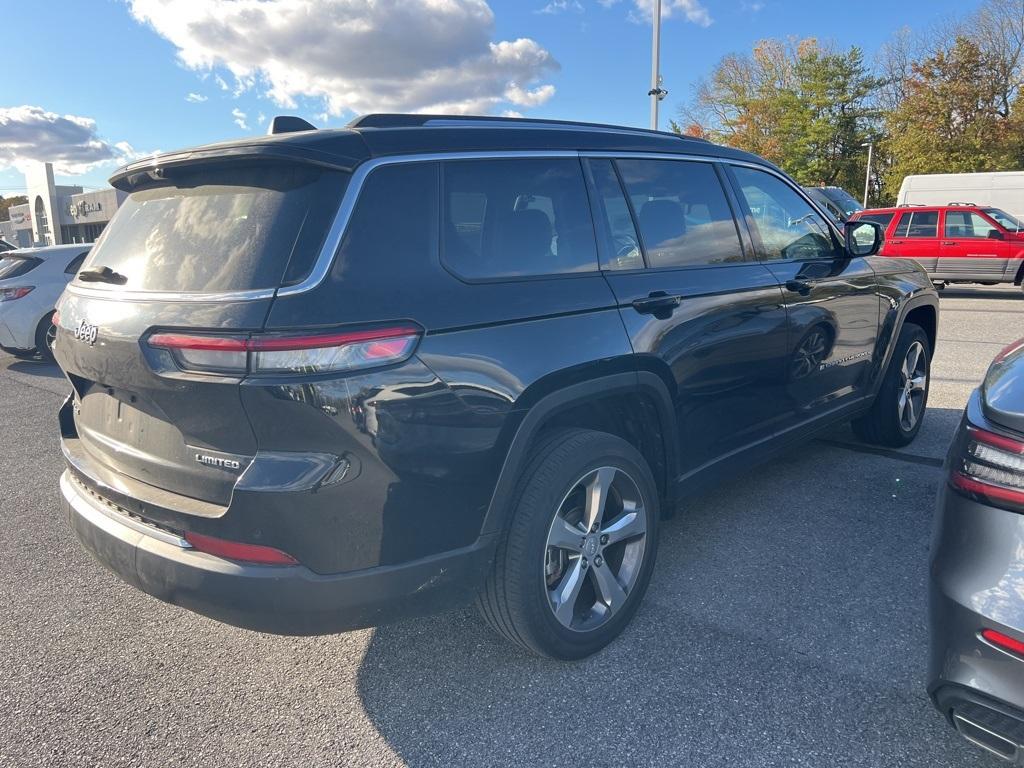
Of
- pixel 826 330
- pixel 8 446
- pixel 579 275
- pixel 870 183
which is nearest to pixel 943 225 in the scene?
pixel 826 330

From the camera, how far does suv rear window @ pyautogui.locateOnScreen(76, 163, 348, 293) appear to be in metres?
2.05

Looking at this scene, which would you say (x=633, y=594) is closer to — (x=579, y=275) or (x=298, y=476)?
(x=579, y=275)

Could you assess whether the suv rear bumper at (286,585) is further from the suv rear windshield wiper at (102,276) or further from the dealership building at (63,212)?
the dealership building at (63,212)

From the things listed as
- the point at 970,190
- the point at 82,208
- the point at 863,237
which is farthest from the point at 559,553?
the point at 82,208

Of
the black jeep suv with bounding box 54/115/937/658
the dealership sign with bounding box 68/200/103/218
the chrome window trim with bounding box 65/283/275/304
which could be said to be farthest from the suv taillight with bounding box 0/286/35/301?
the dealership sign with bounding box 68/200/103/218

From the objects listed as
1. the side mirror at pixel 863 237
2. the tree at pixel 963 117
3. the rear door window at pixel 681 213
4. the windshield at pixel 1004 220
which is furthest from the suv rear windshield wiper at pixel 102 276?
the tree at pixel 963 117

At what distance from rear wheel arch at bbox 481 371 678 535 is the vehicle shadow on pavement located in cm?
58

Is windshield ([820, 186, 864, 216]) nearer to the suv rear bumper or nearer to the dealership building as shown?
the suv rear bumper

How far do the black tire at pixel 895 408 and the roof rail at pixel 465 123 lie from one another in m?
2.60

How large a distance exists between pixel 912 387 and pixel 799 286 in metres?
1.90

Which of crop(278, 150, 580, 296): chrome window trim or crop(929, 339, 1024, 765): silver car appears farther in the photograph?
crop(278, 150, 580, 296): chrome window trim

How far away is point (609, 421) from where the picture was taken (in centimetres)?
295

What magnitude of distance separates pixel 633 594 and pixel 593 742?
68 cm

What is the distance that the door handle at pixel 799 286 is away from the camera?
3615 millimetres
